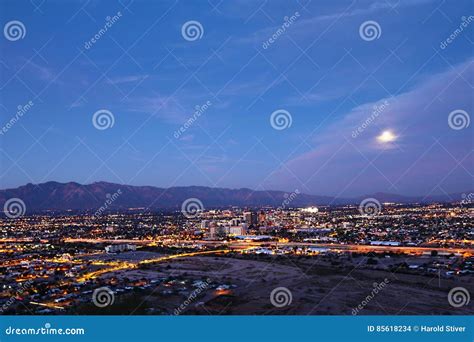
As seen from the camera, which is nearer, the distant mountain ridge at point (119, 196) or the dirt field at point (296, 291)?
the dirt field at point (296, 291)

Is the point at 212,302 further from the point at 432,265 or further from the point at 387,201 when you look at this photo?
the point at 387,201

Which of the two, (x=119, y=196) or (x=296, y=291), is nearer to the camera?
(x=296, y=291)

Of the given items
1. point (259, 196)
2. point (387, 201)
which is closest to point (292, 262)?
point (259, 196)

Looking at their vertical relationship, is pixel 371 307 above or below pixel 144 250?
above

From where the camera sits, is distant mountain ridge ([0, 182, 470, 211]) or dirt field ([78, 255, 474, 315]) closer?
dirt field ([78, 255, 474, 315])

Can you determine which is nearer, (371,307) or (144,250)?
(371,307)

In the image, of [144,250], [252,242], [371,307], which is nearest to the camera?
[371,307]

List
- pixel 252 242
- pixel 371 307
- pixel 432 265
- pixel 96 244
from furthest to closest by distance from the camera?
pixel 252 242, pixel 96 244, pixel 432 265, pixel 371 307

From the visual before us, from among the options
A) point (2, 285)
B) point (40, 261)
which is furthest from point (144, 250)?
point (2, 285)

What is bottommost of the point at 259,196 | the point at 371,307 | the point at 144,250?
the point at 144,250
